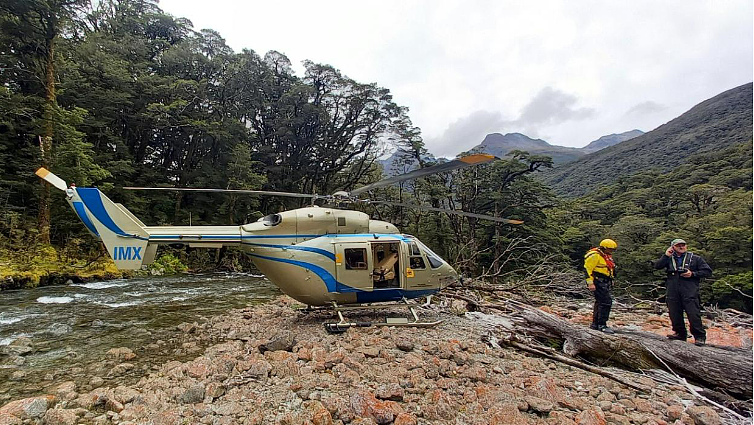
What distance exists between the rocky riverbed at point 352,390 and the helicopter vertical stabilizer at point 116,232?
5.46 feet

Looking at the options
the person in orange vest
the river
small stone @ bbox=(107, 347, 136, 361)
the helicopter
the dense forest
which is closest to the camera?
the river

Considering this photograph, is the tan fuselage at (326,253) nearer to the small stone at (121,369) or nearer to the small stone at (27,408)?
the small stone at (121,369)

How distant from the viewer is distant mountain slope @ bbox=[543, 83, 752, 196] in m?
67.2

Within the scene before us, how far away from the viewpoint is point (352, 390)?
13.2 feet

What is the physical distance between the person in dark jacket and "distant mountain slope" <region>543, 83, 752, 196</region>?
7538 cm

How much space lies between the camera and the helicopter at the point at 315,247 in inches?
250

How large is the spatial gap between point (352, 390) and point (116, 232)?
534cm

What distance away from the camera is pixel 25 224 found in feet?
52.2

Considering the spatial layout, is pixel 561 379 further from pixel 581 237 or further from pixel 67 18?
pixel 581 237

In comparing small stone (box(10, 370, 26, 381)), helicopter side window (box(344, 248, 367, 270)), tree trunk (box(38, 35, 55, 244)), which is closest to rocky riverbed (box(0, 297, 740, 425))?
small stone (box(10, 370, 26, 381))

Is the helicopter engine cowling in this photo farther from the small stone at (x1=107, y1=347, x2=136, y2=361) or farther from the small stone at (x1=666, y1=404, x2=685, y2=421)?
the small stone at (x1=666, y1=404, x2=685, y2=421)

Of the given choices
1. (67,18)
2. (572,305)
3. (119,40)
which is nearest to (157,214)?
(67,18)

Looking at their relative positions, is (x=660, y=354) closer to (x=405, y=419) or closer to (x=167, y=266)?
(x=405, y=419)

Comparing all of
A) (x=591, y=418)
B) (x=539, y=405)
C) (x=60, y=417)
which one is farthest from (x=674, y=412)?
(x=60, y=417)
